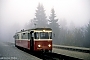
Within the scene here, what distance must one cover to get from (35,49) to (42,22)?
48.5m

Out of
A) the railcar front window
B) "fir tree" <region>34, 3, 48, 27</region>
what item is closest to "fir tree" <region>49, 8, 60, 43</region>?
"fir tree" <region>34, 3, 48, 27</region>

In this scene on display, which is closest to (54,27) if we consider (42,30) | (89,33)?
(89,33)

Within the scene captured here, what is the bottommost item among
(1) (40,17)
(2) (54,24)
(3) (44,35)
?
(3) (44,35)

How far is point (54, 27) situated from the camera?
204 ft

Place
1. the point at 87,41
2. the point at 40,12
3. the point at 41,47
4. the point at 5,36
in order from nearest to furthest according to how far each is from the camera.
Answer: the point at 41,47 < the point at 87,41 < the point at 40,12 < the point at 5,36

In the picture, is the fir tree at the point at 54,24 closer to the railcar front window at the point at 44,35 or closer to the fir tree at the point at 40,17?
the fir tree at the point at 40,17

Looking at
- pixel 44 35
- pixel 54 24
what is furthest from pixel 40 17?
pixel 44 35

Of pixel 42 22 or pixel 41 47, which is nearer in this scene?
pixel 41 47

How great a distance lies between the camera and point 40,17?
7219 centimetres

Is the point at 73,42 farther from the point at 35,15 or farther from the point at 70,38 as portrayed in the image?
the point at 35,15

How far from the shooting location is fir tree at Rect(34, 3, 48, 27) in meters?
69.5

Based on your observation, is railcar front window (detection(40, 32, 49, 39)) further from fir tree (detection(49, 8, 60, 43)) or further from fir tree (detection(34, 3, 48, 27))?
Result: fir tree (detection(34, 3, 48, 27))

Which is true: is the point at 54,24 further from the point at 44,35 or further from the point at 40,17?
the point at 44,35

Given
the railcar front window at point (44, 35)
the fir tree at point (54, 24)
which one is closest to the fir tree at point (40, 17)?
the fir tree at point (54, 24)
